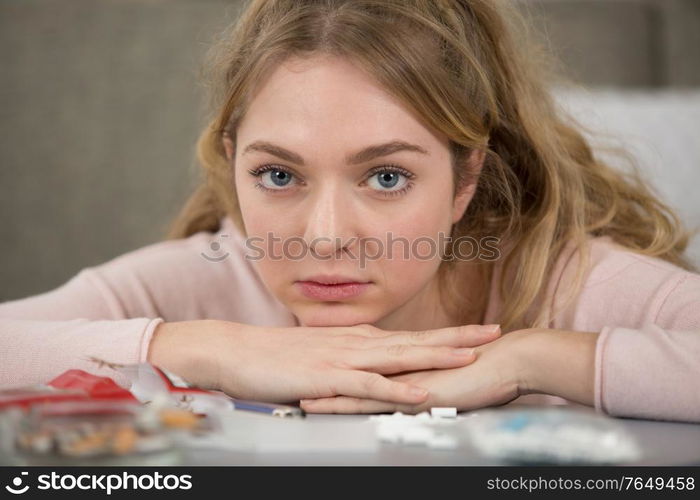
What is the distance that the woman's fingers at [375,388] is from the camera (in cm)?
83

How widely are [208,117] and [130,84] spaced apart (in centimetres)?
93

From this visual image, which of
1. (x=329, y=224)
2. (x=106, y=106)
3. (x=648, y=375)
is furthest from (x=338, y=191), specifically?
(x=106, y=106)

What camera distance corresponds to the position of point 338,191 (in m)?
0.94

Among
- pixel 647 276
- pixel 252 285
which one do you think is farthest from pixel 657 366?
pixel 252 285

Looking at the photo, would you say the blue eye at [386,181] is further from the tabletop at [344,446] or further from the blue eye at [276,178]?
the tabletop at [344,446]

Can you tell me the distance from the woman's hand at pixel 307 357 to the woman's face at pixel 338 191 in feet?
0.24

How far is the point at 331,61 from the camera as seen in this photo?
37.9 inches

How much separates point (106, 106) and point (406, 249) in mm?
1395

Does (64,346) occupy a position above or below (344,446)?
above

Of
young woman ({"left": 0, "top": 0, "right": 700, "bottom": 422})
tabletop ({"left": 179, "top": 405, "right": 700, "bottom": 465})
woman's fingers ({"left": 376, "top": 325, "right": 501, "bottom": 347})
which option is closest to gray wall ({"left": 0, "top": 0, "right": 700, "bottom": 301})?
young woman ({"left": 0, "top": 0, "right": 700, "bottom": 422})

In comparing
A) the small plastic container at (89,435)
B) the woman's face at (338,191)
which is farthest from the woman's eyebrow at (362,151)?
the small plastic container at (89,435)

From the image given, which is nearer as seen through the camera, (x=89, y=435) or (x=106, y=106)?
(x=89, y=435)

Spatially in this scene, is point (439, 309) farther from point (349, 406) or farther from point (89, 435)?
point (89, 435)

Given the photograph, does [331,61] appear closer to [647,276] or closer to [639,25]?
[647,276]
